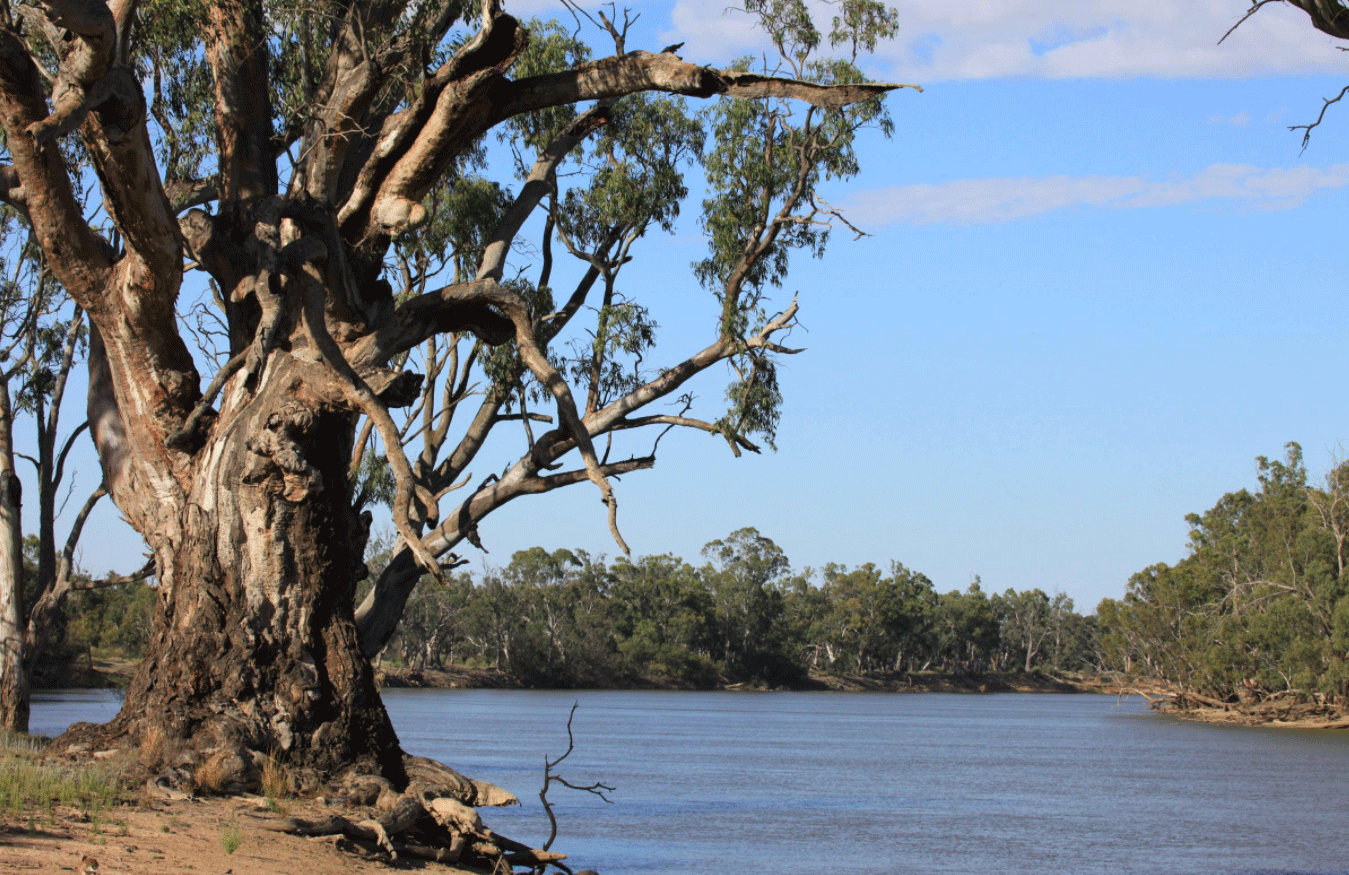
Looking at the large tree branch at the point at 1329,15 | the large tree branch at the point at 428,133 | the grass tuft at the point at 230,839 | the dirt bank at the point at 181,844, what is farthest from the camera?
the large tree branch at the point at 428,133

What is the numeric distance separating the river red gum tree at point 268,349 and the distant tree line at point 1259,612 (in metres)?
35.2

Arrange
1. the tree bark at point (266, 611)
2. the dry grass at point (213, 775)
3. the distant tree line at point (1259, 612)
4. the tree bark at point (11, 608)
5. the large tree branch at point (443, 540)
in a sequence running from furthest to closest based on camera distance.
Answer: the distant tree line at point (1259, 612) < the tree bark at point (11, 608) < the large tree branch at point (443, 540) < the tree bark at point (266, 611) < the dry grass at point (213, 775)

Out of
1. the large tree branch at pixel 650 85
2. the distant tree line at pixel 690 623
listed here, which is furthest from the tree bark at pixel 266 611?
the distant tree line at pixel 690 623

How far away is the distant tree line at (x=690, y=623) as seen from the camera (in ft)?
212

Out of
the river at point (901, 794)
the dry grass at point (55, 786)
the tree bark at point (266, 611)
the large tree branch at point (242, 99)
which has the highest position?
the large tree branch at point (242, 99)

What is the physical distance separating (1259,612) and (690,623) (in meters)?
34.6

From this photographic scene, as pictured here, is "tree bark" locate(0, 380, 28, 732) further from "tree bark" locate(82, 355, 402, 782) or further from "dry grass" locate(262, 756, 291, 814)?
"dry grass" locate(262, 756, 291, 814)

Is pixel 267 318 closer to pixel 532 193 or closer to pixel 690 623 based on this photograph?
pixel 532 193

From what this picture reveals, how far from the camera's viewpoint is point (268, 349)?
810 cm

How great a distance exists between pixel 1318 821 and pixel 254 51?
14.8m

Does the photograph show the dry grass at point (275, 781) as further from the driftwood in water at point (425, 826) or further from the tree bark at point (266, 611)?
the driftwood in water at point (425, 826)

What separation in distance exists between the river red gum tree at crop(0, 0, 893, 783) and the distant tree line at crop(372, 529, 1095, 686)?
50.4 meters

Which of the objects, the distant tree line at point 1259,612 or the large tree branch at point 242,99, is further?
the distant tree line at point 1259,612

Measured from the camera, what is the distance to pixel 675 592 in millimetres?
71250
